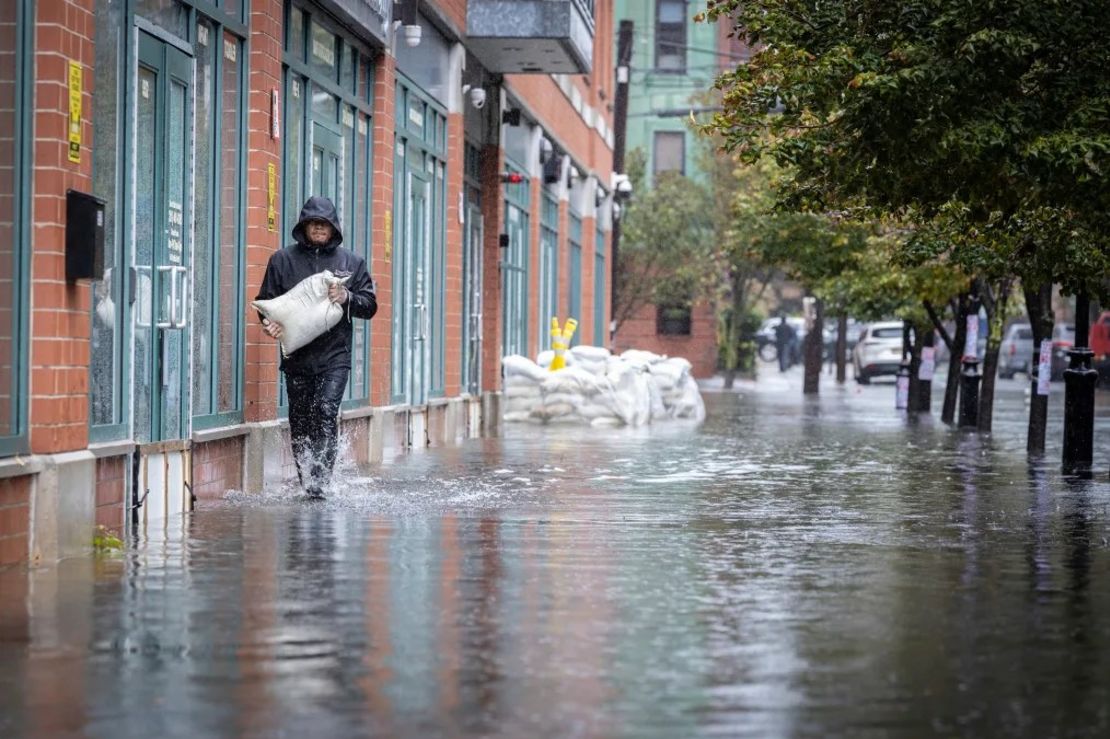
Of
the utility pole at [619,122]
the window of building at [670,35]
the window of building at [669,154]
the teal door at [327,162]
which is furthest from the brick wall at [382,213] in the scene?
the window of building at [669,154]

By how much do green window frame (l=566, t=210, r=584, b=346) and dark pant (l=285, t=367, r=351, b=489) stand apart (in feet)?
83.5

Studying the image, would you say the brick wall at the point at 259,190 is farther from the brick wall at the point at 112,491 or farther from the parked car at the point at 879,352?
the parked car at the point at 879,352

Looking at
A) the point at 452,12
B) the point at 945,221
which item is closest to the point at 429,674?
the point at 945,221

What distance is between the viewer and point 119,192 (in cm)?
1248

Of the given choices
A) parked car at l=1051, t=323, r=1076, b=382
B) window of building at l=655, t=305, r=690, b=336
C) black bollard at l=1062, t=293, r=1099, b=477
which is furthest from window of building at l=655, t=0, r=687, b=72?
black bollard at l=1062, t=293, r=1099, b=477

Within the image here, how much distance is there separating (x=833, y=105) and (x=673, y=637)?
6744 millimetres

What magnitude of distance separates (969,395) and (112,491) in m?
20.2

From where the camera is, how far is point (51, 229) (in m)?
10.8

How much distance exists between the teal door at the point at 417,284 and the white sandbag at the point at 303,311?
7.62 m

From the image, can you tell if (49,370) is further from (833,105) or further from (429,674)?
(833,105)

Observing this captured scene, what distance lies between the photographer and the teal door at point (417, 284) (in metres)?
22.3

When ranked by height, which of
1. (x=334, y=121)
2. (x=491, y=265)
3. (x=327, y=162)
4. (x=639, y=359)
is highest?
(x=334, y=121)

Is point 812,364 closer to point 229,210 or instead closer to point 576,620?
point 229,210

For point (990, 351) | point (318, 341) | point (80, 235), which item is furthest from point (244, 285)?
point (990, 351)
